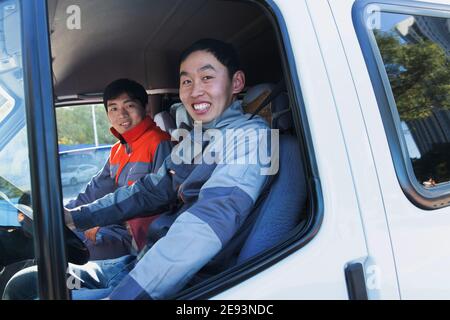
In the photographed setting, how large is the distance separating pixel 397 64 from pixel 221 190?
71cm

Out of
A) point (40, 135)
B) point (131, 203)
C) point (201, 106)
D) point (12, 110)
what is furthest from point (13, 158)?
point (131, 203)

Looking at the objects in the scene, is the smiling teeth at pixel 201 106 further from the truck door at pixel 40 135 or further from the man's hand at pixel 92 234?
the man's hand at pixel 92 234

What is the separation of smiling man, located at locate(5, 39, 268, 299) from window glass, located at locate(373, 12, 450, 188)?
49cm

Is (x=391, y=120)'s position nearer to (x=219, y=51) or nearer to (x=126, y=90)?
(x=219, y=51)

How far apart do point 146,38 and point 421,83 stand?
5.81ft

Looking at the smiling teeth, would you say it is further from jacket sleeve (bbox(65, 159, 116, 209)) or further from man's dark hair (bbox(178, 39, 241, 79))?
jacket sleeve (bbox(65, 159, 116, 209))

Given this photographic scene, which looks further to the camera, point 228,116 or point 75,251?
point 228,116

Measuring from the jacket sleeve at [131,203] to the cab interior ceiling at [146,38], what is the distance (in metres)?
0.75

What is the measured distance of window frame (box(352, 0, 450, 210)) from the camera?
4.06ft

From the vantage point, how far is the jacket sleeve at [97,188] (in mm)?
2668

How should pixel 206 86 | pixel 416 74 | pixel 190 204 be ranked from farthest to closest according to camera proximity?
1. pixel 206 86
2. pixel 190 204
3. pixel 416 74

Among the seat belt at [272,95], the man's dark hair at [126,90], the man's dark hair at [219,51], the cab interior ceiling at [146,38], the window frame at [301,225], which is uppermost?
the cab interior ceiling at [146,38]

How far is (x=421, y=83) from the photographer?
142 cm

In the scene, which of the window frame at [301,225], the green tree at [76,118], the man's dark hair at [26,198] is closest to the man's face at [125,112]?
the green tree at [76,118]
